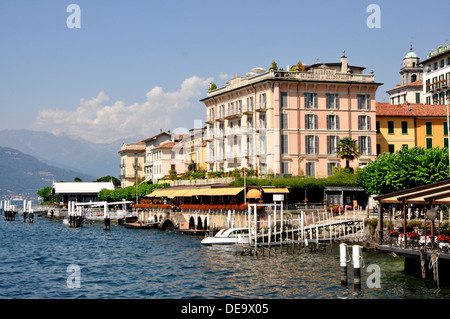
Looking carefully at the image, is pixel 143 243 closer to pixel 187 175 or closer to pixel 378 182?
pixel 378 182

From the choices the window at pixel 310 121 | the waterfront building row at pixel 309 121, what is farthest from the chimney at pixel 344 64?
the window at pixel 310 121

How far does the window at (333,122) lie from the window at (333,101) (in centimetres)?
127

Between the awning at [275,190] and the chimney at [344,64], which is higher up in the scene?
the chimney at [344,64]

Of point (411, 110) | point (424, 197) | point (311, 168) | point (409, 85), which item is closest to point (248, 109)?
point (311, 168)

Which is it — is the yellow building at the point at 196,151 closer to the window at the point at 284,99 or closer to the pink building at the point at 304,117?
the pink building at the point at 304,117

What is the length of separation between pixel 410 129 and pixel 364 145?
8.84 meters

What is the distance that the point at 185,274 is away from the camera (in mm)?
45250

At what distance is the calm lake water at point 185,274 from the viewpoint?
121 ft

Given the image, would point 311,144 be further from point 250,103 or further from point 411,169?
point 411,169

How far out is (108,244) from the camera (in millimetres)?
71188

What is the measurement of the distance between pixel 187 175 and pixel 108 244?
33.7 metres

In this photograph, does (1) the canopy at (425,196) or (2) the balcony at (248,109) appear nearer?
(1) the canopy at (425,196)

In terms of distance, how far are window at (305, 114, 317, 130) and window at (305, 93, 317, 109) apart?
1.26 m
